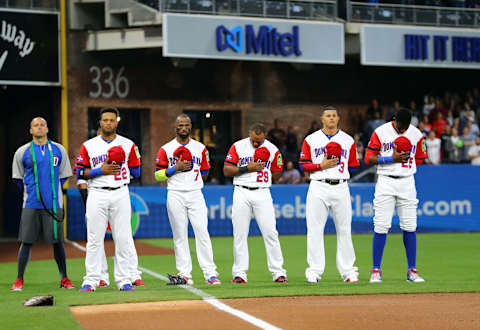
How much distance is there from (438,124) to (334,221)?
1605 cm

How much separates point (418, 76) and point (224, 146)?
7.83m

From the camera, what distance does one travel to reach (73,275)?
1366 cm

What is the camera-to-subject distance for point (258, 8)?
25.4 metres

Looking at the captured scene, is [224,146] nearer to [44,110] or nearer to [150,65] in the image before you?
[150,65]

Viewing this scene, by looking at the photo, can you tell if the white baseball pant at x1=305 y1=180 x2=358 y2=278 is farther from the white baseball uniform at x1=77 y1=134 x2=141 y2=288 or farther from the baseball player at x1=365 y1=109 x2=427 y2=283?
the white baseball uniform at x1=77 y1=134 x2=141 y2=288

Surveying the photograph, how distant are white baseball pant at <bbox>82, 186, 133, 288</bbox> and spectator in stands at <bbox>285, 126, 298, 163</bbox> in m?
14.6

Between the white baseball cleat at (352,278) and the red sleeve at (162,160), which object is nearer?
the white baseball cleat at (352,278)

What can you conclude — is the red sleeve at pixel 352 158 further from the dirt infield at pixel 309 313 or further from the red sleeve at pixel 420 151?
the dirt infield at pixel 309 313

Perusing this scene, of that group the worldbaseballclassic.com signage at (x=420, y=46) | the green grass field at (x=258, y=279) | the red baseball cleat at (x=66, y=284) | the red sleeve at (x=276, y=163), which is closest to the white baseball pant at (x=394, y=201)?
the green grass field at (x=258, y=279)

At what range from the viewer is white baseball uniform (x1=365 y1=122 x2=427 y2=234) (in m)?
11.6

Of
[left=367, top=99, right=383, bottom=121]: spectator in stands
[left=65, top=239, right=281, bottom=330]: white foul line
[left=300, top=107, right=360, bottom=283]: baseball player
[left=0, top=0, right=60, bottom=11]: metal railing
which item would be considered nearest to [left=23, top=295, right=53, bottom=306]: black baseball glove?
[left=65, top=239, right=281, bottom=330]: white foul line

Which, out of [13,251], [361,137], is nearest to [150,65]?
[361,137]

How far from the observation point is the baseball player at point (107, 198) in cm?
Answer: 1076

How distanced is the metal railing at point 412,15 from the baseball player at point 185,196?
16213mm
